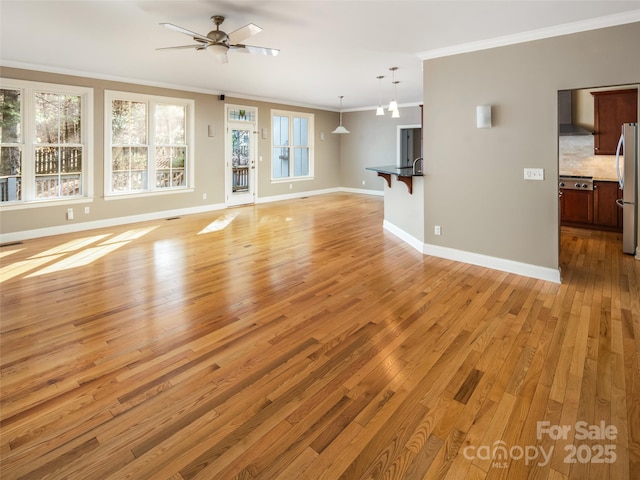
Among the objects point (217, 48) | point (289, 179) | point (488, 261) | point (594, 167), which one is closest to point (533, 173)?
point (488, 261)

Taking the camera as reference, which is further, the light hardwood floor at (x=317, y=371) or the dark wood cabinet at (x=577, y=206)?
the dark wood cabinet at (x=577, y=206)

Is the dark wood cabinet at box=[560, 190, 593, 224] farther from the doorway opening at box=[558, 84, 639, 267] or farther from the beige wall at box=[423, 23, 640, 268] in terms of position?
the beige wall at box=[423, 23, 640, 268]

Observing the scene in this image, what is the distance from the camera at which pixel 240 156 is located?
367 inches

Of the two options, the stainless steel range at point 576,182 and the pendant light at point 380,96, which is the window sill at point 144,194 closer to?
the pendant light at point 380,96

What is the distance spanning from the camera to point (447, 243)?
4.85 metres

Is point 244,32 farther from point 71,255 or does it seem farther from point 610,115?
point 610,115

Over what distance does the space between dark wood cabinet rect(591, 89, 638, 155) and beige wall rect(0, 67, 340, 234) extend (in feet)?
23.1

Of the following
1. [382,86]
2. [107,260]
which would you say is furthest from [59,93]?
[382,86]

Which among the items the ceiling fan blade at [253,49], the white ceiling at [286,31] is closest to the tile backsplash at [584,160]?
the white ceiling at [286,31]

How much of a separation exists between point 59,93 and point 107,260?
3.34m

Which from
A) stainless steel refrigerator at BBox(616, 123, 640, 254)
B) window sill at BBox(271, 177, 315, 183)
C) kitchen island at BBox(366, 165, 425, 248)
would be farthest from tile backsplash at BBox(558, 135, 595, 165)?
window sill at BBox(271, 177, 315, 183)

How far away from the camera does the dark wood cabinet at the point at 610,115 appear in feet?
19.2

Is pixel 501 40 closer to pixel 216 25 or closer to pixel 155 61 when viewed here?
pixel 216 25

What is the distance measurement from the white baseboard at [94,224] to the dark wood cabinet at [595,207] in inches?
286
